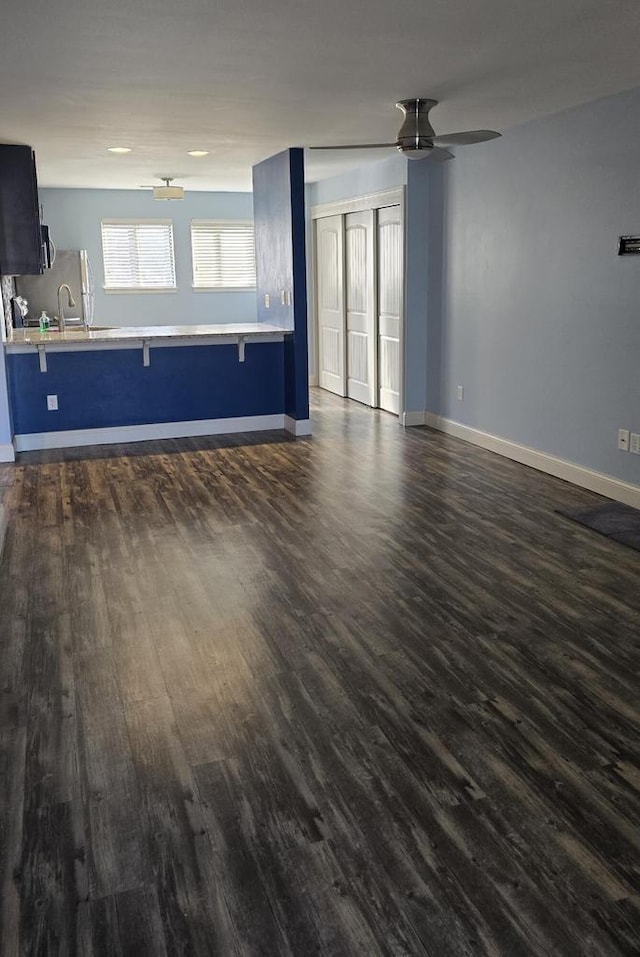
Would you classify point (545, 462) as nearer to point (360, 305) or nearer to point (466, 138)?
point (466, 138)

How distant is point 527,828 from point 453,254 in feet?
18.2

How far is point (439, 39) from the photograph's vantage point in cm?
338

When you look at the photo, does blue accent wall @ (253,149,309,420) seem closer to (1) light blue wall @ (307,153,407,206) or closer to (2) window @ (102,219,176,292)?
(1) light blue wall @ (307,153,407,206)

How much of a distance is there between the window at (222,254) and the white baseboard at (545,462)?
12.8ft

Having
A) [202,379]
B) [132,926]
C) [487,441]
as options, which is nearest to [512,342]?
[487,441]

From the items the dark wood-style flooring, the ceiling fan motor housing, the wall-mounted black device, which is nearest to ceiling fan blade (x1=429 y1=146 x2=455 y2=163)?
the ceiling fan motor housing

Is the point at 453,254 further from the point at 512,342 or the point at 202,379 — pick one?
the point at 202,379

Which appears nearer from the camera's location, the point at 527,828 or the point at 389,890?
the point at 389,890

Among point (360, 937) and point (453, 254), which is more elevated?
point (453, 254)

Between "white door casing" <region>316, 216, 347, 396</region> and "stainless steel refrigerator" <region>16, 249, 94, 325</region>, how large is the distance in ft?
8.94

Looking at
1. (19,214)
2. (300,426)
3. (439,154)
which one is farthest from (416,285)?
(19,214)

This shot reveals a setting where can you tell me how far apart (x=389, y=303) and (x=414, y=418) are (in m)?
1.16

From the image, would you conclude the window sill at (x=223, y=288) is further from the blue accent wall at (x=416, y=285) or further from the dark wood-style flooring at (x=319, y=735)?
the dark wood-style flooring at (x=319, y=735)

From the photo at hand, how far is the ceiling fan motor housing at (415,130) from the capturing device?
4496 millimetres
